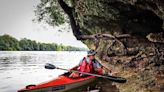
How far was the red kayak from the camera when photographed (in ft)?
44.7

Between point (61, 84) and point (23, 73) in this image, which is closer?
point (61, 84)

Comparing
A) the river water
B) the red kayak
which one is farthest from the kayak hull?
the river water

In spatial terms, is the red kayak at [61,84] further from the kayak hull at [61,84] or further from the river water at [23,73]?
the river water at [23,73]

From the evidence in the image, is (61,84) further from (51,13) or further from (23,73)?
(23,73)

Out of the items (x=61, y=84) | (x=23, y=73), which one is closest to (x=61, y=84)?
(x=61, y=84)

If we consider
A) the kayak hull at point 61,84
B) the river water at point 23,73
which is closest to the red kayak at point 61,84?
the kayak hull at point 61,84

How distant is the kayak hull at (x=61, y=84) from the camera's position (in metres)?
13.6

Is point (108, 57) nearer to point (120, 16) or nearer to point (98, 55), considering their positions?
point (98, 55)

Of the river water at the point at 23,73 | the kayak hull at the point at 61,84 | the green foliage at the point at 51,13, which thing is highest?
the green foliage at the point at 51,13

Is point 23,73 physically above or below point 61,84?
below

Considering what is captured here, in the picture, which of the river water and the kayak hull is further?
the river water

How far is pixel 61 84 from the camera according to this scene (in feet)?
47.7

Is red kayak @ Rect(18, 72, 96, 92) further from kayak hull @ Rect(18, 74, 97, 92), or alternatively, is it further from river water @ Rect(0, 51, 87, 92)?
river water @ Rect(0, 51, 87, 92)

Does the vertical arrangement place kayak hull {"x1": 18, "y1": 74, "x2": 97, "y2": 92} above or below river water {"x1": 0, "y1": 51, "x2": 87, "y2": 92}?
above
